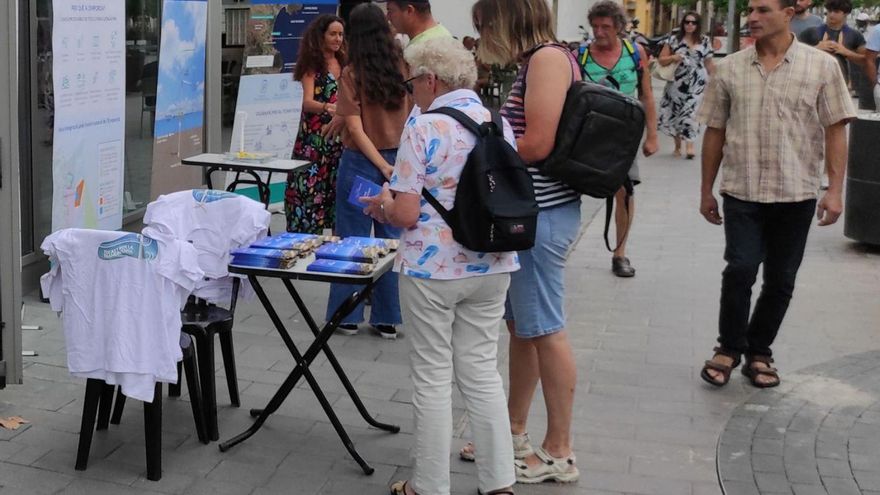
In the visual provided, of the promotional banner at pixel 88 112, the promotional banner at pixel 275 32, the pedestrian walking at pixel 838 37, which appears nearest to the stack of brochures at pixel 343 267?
the promotional banner at pixel 88 112

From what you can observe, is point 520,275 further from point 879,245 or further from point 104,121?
point 879,245

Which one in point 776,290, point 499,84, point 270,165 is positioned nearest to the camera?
point 776,290

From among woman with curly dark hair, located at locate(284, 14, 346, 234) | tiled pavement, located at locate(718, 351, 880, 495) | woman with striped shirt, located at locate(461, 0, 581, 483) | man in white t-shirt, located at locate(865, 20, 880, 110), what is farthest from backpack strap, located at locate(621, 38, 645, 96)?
man in white t-shirt, located at locate(865, 20, 880, 110)

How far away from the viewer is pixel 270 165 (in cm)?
658

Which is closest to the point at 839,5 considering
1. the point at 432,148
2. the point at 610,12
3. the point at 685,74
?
the point at 685,74

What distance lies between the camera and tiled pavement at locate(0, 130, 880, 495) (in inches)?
172

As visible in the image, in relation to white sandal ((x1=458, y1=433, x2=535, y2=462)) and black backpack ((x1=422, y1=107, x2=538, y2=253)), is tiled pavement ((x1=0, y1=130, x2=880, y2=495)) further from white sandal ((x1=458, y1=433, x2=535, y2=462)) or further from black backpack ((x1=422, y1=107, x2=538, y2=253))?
black backpack ((x1=422, y1=107, x2=538, y2=253))

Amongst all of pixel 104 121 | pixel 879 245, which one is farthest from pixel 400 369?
pixel 879 245

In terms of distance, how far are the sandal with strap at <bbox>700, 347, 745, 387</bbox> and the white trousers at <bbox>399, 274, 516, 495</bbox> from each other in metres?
1.96

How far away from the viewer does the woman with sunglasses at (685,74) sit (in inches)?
Answer: 537

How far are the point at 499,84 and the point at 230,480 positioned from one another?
1373 centimetres

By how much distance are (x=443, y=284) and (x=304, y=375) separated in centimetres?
100

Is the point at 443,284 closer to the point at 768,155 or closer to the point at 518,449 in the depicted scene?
the point at 518,449

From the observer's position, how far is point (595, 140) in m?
4.09
